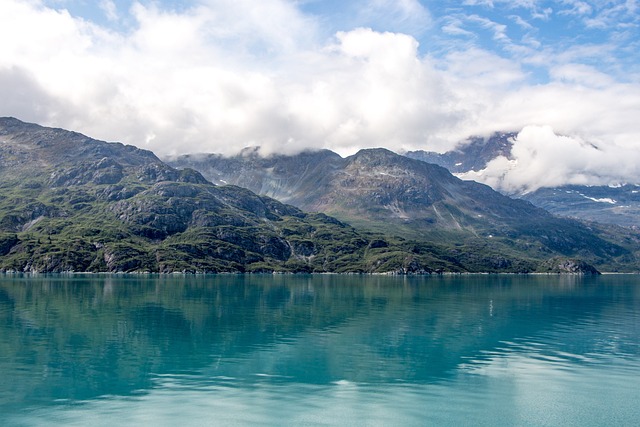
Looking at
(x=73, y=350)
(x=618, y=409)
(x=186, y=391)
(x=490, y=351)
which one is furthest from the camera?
(x=490, y=351)

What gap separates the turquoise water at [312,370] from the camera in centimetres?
4747

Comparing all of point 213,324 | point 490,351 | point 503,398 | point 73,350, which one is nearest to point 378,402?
point 503,398

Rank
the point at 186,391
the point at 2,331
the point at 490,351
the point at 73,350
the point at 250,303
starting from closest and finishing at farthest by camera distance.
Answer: the point at 186,391
the point at 73,350
the point at 490,351
the point at 2,331
the point at 250,303

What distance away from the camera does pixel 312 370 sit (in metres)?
64.2

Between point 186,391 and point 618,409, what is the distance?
41.6 meters

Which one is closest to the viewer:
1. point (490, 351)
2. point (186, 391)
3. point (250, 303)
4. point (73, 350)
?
point (186, 391)

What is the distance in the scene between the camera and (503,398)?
5344 cm

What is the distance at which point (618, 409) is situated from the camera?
5038 cm

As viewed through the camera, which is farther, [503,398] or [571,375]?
[571,375]

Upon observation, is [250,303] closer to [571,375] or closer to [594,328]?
[594,328]

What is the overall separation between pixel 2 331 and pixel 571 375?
88.1m

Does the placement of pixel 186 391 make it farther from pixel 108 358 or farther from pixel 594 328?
pixel 594 328

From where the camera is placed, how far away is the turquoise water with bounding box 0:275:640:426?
156 feet

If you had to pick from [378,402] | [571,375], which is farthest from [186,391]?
[571,375]
